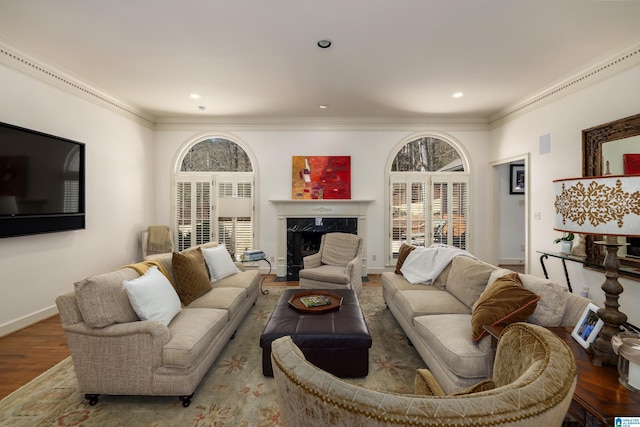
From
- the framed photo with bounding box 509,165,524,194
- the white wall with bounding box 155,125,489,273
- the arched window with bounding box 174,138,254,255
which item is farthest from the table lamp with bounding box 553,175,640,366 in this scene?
the framed photo with bounding box 509,165,524,194

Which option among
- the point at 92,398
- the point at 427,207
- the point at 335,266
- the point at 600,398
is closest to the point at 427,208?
the point at 427,207

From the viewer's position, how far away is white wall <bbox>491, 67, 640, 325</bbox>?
10.1ft

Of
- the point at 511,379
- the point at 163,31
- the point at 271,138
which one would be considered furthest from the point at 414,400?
the point at 271,138

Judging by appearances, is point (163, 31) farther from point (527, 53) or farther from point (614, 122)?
point (614, 122)

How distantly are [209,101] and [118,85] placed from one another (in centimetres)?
120

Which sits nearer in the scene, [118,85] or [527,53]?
[527,53]

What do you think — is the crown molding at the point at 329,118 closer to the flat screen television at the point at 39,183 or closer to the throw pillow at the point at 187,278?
the flat screen television at the point at 39,183

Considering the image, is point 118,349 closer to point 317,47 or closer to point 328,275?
point 328,275

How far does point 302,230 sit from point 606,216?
4493 millimetres

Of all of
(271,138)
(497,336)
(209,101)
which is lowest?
(497,336)

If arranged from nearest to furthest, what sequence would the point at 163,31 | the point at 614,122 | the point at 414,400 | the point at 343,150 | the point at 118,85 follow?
the point at 414,400, the point at 163,31, the point at 614,122, the point at 118,85, the point at 343,150

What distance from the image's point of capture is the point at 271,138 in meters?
5.56

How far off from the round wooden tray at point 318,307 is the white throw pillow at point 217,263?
105cm

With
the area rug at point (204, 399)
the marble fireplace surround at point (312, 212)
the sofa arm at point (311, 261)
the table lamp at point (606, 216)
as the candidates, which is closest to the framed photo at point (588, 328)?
the table lamp at point (606, 216)
